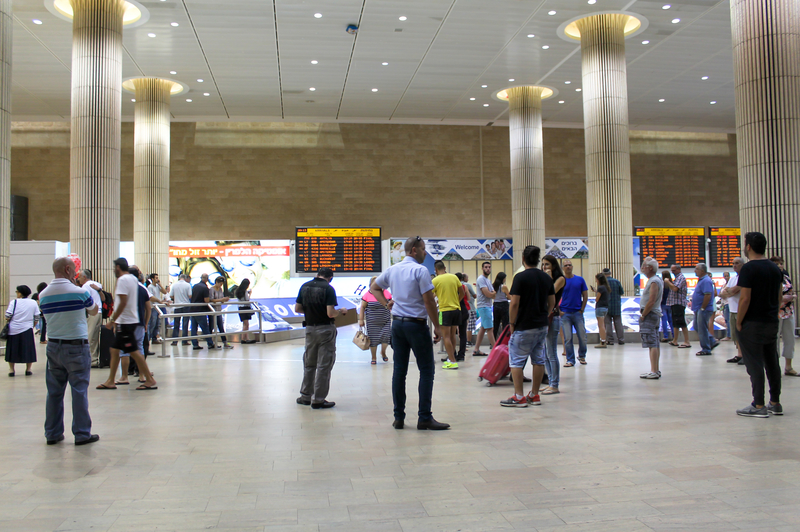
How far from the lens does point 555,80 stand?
19953mm

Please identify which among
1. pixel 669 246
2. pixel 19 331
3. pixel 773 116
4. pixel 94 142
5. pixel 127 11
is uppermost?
pixel 127 11

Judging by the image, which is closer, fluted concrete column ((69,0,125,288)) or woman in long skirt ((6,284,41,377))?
woman in long skirt ((6,284,41,377))

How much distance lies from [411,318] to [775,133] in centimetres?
890

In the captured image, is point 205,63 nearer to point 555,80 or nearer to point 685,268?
point 555,80

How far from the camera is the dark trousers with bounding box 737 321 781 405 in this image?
5414 mm

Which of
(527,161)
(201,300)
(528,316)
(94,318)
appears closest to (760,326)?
(528,316)

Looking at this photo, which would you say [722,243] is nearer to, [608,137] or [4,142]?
[608,137]

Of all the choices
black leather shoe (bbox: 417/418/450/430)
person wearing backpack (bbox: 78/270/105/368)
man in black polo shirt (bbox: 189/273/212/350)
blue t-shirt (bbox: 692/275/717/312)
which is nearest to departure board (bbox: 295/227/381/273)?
man in black polo shirt (bbox: 189/273/212/350)

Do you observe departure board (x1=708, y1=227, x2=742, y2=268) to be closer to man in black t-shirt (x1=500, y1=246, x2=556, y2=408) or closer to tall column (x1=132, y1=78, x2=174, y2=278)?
tall column (x1=132, y1=78, x2=174, y2=278)

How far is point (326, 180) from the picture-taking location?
79.5 ft

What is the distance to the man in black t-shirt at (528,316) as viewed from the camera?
240 inches

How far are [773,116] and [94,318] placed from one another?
39.4ft

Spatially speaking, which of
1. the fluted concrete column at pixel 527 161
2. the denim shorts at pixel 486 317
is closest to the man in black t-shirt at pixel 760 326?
the denim shorts at pixel 486 317

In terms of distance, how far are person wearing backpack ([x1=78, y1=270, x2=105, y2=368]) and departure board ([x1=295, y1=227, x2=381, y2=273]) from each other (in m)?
12.7
